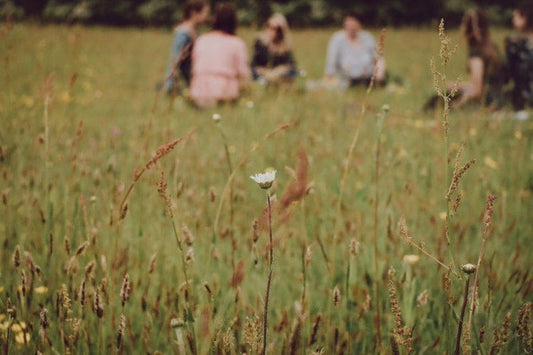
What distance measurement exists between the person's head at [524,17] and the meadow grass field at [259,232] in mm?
1272

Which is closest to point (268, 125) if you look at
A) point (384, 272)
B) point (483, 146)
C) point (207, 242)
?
point (483, 146)

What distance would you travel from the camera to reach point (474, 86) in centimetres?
451

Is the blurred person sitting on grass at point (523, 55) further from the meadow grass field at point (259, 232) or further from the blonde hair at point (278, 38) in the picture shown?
the blonde hair at point (278, 38)

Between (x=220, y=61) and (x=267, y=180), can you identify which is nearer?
(x=267, y=180)

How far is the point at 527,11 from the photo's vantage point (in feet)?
14.5

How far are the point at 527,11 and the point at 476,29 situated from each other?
1.55 ft

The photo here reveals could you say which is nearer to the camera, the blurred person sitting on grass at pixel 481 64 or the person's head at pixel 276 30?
the blurred person sitting on grass at pixel 481 64

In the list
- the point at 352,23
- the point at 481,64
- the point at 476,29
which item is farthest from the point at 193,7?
the point at 481,64

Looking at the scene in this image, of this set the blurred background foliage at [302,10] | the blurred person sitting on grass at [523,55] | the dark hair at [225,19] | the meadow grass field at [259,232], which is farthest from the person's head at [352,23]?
the blurred background foliage at [302,10]

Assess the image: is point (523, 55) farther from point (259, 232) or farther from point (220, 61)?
point (259, 232)

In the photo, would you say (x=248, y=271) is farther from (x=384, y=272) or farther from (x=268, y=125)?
(x=268, y=125)

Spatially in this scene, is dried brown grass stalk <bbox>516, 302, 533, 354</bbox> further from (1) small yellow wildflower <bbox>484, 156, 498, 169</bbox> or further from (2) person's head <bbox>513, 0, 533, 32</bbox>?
(2) person's head <bbox>513, 0, 533, 32</bbox>

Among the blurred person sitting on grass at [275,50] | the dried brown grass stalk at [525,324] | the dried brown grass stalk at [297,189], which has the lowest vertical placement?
the dried brown grass stalk at [525,324]

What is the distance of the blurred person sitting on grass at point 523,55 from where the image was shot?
4430mm
